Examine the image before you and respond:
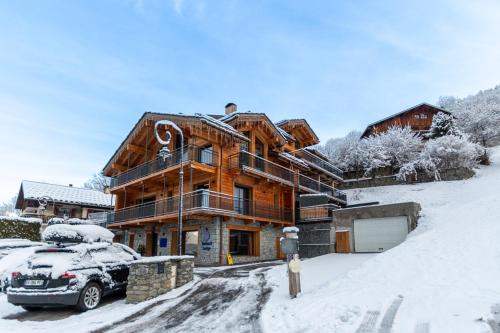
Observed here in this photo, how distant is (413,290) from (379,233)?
8.19 meters

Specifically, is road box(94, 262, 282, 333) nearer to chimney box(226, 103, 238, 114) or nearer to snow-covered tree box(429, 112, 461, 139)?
chimney box(226, 103, 238, 114)

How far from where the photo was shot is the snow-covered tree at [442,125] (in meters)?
31.4

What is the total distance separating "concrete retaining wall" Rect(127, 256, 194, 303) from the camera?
362 inches

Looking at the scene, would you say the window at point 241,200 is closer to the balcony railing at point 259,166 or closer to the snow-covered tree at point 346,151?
the balcony railing at point 259,166

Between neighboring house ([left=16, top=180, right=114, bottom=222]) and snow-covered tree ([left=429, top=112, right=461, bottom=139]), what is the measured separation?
31872 mm

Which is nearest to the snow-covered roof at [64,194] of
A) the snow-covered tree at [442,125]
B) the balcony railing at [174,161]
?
the balcony railing at [174,161]

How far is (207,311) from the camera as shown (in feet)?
25.1

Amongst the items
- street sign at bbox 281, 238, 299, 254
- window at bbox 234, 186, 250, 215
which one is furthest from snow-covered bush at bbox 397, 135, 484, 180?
street sign at bbox 281, 238, 299, 254

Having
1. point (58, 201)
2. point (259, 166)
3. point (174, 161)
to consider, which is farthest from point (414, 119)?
point (58, 201)

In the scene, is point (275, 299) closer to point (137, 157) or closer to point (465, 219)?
point (465, 219)

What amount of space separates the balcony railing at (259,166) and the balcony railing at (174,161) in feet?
3.91

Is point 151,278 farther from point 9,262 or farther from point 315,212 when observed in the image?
point 315,212

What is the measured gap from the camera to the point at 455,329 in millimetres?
4664

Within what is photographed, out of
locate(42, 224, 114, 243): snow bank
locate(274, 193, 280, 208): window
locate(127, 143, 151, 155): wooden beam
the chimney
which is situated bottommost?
locate(42, 224, 114, 243): snow bank
